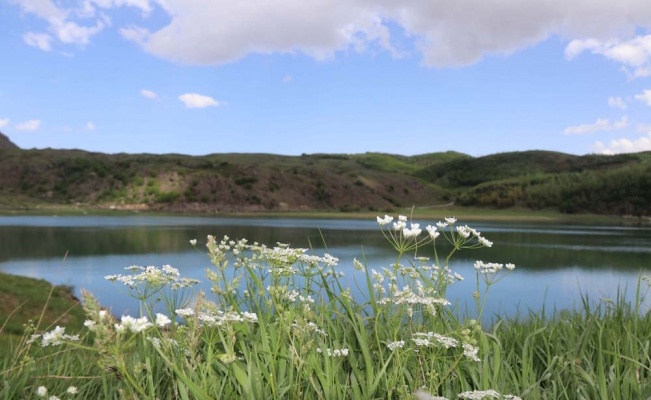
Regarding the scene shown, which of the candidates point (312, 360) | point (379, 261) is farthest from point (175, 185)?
point (312, 360)

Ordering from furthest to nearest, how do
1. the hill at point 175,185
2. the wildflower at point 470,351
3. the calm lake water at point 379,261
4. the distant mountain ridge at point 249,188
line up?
the hill at point 175,185
the distant mountain ridge at point 249,188
the calm lake water at point 379,261
the wildflower at point 470,351

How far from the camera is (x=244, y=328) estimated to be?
358 centimetres

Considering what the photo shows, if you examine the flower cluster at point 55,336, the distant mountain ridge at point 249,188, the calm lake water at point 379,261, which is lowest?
the calm lake water at point 379,261

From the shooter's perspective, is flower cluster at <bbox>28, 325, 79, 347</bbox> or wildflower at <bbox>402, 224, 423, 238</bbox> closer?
flower cluster at <bbox>28, 325, 79, 347</bbox>

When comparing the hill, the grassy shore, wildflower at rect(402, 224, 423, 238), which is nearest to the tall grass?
wildflower at rect(402, 224, 423, 238)

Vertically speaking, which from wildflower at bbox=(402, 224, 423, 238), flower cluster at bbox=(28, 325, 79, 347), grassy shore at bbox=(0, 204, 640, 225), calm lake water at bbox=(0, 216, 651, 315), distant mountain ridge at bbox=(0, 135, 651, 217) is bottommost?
calm lake water at bbox=(0, 216, 651, 315)

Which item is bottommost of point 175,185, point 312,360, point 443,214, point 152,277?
point 443,214

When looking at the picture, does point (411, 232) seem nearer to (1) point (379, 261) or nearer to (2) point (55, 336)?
(2) point (55, 336)

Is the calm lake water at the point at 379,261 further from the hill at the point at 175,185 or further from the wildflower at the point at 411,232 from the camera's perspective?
the hill at the point at 175,185

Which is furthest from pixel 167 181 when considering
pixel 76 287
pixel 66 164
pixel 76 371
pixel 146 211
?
pixel 76 371

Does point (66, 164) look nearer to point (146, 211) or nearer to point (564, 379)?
point (146, 211)

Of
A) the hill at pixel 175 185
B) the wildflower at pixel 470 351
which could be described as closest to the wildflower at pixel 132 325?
the wildflower at pixel 470 351

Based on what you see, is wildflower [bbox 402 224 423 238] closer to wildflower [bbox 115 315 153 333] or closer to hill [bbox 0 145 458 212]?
wildflower [bbox 115 315 153 333]

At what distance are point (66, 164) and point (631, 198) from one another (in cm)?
12810
